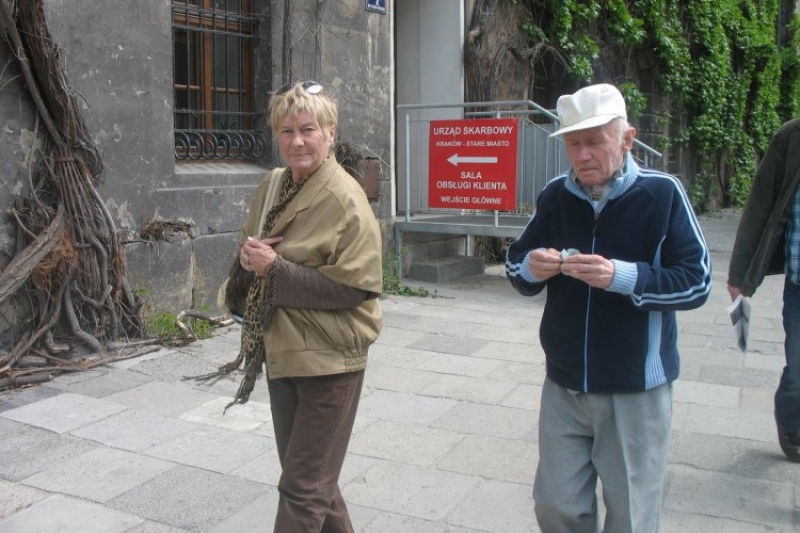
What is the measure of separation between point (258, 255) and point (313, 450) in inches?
24.4

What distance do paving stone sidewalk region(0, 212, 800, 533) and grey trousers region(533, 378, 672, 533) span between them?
94cm

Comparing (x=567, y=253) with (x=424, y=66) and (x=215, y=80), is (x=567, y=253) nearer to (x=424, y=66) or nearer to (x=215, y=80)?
(x=215, y=80)

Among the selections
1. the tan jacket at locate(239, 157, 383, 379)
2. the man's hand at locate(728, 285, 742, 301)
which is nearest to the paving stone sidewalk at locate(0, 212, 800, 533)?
the man's hand at locate(728, 285, 742, 301)

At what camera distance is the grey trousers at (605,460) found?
245cm

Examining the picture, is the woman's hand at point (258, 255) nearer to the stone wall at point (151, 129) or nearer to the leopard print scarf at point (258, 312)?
the leopard print scarf at point (258, 312)

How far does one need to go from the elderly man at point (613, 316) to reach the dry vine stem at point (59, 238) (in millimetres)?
3791

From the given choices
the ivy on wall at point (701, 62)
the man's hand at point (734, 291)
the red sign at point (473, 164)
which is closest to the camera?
the man's hand at point (734, 291)

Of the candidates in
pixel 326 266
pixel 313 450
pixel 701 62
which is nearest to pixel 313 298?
pixel 326 266

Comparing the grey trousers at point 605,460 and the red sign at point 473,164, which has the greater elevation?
the red sign at point 473,164

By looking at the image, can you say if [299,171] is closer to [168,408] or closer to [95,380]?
[168,408]

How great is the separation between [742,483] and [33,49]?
479 cm

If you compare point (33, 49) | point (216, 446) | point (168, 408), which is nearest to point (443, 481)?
point (216, 446)

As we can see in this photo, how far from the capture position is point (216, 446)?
4.23 meters

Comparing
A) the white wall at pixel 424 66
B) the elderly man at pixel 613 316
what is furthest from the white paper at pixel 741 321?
the white wall at pixel 424 66
